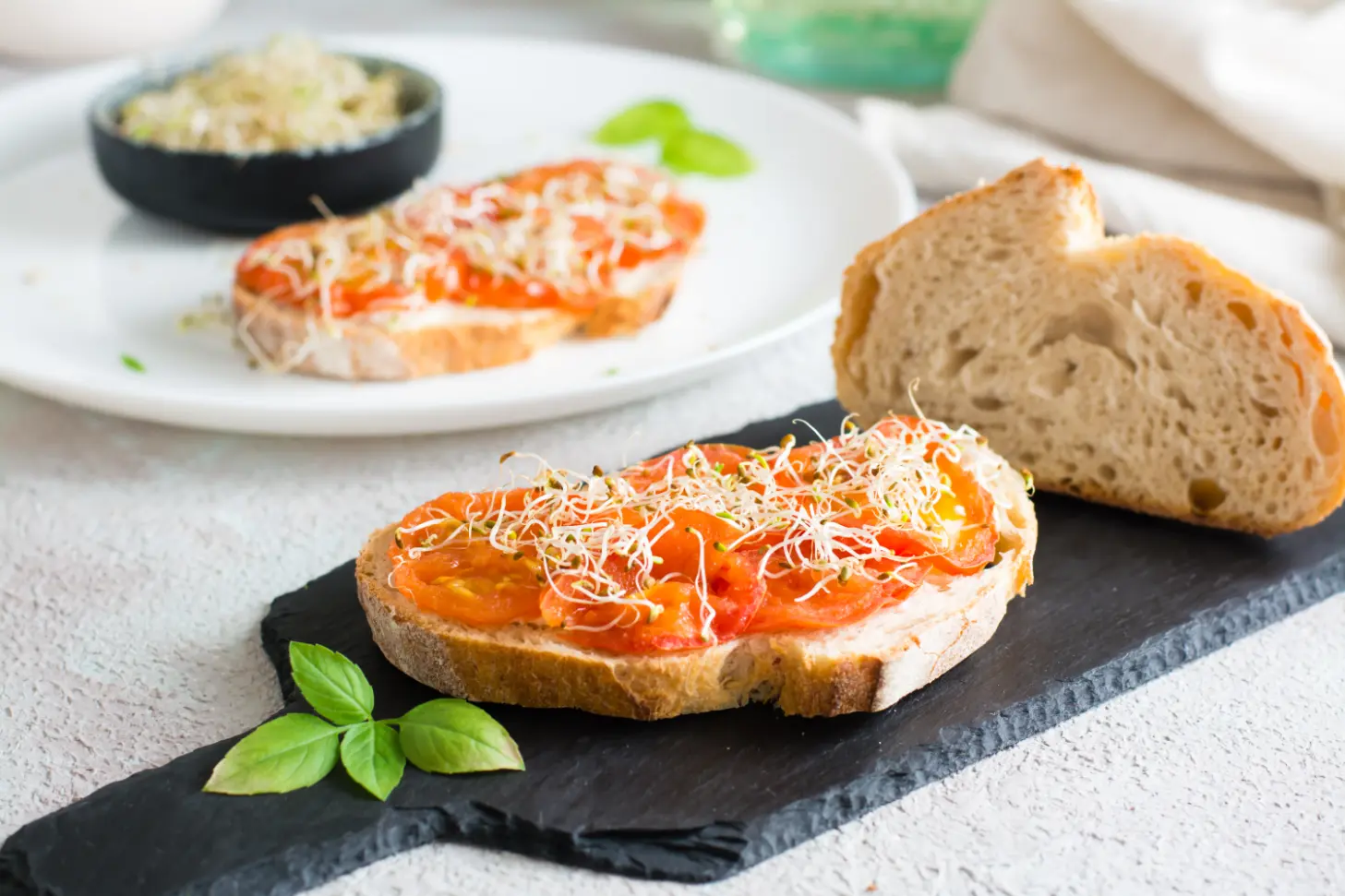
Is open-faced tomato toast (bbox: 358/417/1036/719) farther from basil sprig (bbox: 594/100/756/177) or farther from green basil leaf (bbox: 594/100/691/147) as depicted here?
green basil leaf (bbox: 594/100/691/147)

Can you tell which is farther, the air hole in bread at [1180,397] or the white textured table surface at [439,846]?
the air hole in bread at [1180,397]

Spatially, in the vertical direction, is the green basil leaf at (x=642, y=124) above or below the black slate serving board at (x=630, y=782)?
below

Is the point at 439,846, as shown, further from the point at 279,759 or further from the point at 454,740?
the point at 279,759

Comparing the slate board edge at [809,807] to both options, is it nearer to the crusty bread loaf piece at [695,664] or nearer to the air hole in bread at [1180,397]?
the crusty bread loaf piece at [695,664]

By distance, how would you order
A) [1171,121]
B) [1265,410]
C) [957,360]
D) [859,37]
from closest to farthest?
[1265,410] → [957,360] → [1171,121] → [859,37]

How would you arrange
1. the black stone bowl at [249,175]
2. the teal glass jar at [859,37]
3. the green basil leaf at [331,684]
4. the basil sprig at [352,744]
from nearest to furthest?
the basil sprig at [352,744] < the green basil leaf at [331,684] < the black stone bowl at [249,175] < the teal glass jar at [859,37]

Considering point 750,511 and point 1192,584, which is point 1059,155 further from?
point 750,511

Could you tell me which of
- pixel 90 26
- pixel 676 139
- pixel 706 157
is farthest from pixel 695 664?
pixel 90 26

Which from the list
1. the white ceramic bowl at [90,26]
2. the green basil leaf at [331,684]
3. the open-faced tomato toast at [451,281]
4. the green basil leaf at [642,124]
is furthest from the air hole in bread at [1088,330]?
the white ceramic bowl at [90,26]
